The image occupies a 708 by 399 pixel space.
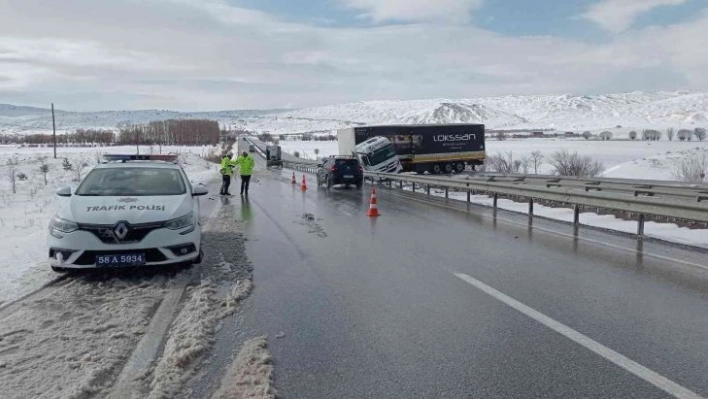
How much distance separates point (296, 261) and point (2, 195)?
17287mm

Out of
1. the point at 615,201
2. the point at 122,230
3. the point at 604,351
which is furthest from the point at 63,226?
the point at 615,201

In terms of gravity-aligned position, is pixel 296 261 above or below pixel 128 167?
below

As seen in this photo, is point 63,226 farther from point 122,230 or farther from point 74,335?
point 74,335

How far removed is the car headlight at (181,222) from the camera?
7.26 meters

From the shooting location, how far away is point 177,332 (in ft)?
16.7

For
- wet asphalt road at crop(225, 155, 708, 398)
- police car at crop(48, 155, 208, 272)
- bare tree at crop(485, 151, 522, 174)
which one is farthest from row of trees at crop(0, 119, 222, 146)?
wet asphalt road at crop(225, 155, 708, 398)

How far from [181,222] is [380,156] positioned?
28.7 metres

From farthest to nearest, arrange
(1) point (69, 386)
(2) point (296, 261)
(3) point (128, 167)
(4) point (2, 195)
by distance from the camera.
Answer: (4) point (2, 195), (3) point (128, 167), (2) point (296, 261), (1) point (69, 386)

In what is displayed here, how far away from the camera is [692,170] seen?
3594 centimetres

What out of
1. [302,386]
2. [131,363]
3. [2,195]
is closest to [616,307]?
[302,386]

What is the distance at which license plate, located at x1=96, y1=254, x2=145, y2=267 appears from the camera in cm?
683

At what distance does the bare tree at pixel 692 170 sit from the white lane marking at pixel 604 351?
27.1 m

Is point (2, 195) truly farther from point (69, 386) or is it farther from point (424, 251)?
point (69, 386)

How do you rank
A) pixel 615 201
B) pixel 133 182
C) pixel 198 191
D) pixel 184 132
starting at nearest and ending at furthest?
1. pixel 133 182
2. pixel 198 191
3. pixel 615 201
4. pixel 184 132
